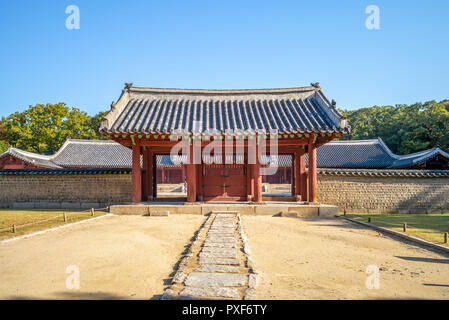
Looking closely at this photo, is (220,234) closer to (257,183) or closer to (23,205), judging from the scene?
(257,183)

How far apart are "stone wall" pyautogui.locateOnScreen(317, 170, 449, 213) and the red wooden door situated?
4.20m

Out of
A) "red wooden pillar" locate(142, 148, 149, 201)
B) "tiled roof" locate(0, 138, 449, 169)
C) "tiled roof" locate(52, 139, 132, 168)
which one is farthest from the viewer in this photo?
"tiled roof" locate(52, 139, 132, 168)

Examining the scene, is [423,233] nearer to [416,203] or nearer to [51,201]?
[416,203]

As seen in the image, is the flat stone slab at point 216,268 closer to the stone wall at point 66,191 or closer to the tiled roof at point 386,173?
the stone wall at point 66,191

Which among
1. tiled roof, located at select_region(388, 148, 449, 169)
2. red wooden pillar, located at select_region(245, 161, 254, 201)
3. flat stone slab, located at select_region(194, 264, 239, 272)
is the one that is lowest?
flat stone slab, located at select_region(194, 264, 239, 272)

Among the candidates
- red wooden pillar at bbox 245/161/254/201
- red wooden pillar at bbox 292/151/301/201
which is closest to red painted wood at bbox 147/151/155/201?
red wooden pillar at bbox 245/161/254/201

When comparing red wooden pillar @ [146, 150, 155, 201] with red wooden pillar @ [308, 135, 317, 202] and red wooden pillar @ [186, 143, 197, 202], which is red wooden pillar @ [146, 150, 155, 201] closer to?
red wooden pillar @ [186, 143, 197, 202]

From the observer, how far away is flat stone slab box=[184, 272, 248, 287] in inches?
138

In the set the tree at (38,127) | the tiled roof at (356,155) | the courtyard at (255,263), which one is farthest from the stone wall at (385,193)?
the tree at (38,127)

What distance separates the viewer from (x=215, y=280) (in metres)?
3.65

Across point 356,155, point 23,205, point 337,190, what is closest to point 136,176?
point 23,205

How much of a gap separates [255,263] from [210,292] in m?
1.59

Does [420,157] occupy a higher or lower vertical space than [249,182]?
higher
